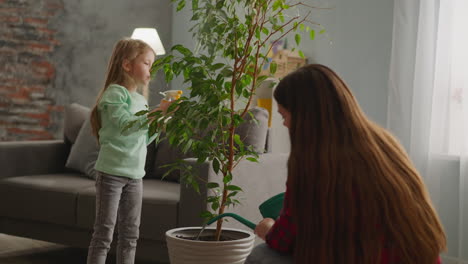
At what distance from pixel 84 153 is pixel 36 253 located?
0.59 m

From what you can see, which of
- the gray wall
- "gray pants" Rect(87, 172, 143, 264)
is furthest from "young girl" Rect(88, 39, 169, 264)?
the gray wall

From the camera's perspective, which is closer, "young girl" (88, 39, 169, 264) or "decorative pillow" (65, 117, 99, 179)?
"young girl" (88, 39, 169, 264)

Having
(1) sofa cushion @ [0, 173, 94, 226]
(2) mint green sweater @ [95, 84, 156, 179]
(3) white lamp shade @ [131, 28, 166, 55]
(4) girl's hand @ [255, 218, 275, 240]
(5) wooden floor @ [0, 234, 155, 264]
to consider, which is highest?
(3) white lamp shade @ [131, 28, 166, 55]

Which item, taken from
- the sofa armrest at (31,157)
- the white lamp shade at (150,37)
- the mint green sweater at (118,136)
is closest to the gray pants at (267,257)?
the mint green sweater at (118,136)

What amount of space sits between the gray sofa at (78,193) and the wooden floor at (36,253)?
127mm

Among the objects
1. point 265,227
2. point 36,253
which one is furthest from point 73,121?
point 265,227

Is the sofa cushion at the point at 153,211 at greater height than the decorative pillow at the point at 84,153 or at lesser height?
lesser

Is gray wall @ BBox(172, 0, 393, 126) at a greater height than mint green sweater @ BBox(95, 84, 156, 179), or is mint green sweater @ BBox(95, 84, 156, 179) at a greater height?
gray wall @ BBox(172, 0, 393, 126)

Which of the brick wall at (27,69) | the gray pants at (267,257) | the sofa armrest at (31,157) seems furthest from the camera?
the brick wall at (27,69)

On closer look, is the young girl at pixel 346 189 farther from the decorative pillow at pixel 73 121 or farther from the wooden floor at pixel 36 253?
the decorative pillow at pixel 73 121

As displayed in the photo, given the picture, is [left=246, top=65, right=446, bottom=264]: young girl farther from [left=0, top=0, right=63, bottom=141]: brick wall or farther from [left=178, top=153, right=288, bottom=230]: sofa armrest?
[left=0, top=0, right=63, bottom=141]: brick wall

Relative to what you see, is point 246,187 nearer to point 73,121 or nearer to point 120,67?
point 120,67

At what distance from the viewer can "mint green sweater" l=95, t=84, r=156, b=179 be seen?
7.38 feet

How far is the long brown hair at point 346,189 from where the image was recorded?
49.5 inches
